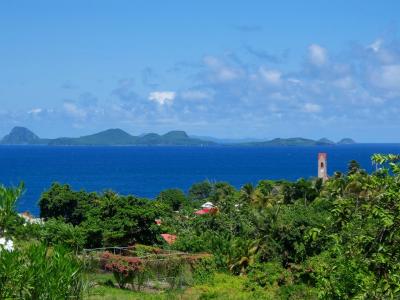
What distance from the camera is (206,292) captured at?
24.5 m

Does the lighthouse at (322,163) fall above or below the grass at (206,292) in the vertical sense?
above

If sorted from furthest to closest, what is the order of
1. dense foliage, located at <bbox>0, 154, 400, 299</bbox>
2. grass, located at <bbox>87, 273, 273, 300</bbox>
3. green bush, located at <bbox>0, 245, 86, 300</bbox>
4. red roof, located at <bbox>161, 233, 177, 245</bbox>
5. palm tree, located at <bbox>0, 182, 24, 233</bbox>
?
red roof, located at <bbox>161, 233, 177, 245</bbox>
grass, located at <bbox>87, 273, 273, 300</bbox>
palm tree, located at <bbox>0, 182, 24, 233</bbox>
green bush, located at <bbox>0, 245, 86, 300</bbox>
dense foliage, located at <bbox>0, 154, 400, 299</bbox>

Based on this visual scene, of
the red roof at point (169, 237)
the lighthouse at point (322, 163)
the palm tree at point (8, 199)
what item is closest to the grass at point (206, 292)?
the red roof at point (169, 237)

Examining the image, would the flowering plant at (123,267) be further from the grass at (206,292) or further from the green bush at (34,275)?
the green bush at (34,275)

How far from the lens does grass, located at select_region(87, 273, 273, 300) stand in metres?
23.0

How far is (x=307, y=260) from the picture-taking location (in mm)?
27375

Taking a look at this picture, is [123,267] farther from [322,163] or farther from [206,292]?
[322,163]

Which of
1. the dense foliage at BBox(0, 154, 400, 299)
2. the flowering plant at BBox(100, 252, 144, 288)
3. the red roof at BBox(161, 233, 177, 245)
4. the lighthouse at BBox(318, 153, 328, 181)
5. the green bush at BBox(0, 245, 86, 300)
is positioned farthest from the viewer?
the lighthouse at BBox(318, 153, 328, 181)

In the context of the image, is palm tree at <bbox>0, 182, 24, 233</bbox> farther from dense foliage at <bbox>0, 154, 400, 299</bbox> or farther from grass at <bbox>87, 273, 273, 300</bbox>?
grass at <bbox>87, 273, 273, 300</bbox>

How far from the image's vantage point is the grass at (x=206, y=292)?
75.5 ft

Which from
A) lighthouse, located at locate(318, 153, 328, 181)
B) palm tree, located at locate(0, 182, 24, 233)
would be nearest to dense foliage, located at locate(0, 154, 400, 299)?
palm tree, located at locate(0, 182, 24, 233)

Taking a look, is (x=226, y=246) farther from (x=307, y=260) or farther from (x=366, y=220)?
(x=366, y=220)

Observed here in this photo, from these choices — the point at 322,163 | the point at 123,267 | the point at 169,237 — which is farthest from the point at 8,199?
A: the point at 322,163

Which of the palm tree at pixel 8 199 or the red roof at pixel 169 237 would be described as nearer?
the palm tree at pixel 8 199
